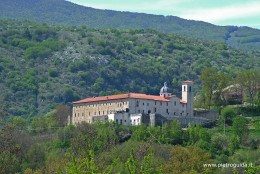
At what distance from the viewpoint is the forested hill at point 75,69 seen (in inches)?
6289

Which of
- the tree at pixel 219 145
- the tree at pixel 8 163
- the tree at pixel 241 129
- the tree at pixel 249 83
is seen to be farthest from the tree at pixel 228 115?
the tree at pixel 8 163

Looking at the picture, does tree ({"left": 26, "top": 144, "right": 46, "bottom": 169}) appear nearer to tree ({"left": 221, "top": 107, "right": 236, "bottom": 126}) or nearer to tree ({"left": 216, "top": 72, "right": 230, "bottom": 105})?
tree ({"left": 221, "top": 107, "right": 236, "bottom": 126})

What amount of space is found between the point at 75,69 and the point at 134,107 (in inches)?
2729

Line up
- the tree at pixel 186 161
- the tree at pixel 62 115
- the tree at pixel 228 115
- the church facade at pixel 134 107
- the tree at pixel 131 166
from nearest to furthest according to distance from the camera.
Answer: the tree at pixel 131 166, the tree at pixel 186 161, the church facade at pixel 134 107, the tree at pixel 228 115, the tree at pixel 62 115

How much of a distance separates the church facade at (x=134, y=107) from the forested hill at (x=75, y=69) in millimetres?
37359

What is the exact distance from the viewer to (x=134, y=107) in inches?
4227

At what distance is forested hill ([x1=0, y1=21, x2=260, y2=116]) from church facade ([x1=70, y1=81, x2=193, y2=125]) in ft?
123

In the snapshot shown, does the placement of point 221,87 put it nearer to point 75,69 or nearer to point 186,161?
point 186,161

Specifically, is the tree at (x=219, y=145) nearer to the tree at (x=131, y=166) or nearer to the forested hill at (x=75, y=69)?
the tree at (x=131, y=166)

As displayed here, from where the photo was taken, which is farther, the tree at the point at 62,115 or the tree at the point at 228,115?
the tree at the point at 62,115

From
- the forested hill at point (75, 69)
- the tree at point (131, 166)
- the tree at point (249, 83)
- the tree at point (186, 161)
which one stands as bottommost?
the forested hill at point (75, 69)

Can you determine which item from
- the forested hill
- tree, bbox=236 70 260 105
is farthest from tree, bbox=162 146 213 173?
the forested hill

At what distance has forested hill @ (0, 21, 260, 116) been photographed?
160 meters

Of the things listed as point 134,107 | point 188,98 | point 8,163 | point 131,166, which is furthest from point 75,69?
point 131,166
